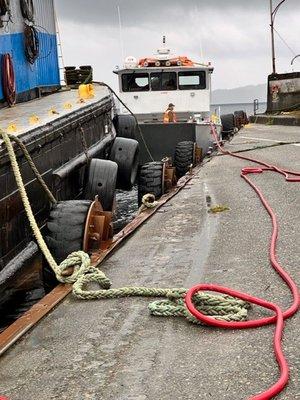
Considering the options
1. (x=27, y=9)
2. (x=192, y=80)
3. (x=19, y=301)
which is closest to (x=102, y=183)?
(x=19, y=301)

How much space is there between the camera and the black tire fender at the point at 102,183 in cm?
707

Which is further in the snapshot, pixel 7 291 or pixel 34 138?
Answer: pixel 34 138

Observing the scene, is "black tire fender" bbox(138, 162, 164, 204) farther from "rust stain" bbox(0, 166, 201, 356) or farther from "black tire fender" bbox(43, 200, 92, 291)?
"black tire fender" bbox(43, 200, 92, 291)

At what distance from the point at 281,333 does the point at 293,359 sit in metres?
0.24

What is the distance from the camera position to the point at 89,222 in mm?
5062

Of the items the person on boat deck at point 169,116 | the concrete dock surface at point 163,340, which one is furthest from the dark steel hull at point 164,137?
the concrete dock surface at point 163,340

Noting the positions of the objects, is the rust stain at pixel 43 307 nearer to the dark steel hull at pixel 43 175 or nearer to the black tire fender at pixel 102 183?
the dark steel hull at pixel 43 175

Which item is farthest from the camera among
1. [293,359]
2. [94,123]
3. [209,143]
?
[209,143]

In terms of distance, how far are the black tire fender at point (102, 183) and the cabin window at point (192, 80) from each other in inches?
385

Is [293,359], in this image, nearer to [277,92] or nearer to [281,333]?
[281,333]

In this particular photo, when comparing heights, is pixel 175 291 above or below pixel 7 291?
above

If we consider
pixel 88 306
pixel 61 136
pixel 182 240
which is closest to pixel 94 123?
pixel 61 136

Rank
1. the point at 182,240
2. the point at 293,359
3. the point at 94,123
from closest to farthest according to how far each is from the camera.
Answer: the point at 293,359 → the point at 182,240 → the point at 94,123

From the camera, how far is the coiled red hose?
8.05m
